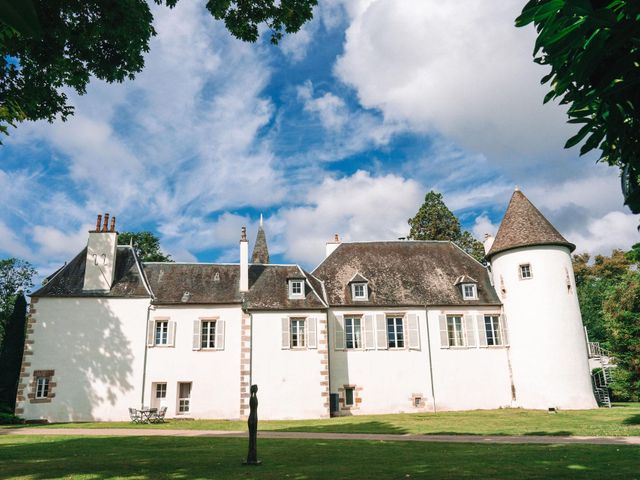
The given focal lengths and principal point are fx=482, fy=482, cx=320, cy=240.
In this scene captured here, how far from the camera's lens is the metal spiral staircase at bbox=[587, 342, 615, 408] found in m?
26.5

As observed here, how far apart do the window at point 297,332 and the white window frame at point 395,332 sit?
475 cm

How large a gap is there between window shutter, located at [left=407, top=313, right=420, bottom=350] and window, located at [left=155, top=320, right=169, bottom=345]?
12.7m

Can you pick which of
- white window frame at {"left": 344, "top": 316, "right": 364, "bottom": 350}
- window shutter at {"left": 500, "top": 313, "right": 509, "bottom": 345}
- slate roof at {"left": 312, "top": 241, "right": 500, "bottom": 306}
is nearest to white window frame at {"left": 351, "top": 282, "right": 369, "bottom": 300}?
slate roof at {"left": 312, "top": 241, "right": 500, "bottom": 306}

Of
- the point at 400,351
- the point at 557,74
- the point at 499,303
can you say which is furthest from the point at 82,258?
the point at 557,74

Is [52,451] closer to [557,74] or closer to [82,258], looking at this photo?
[557,74]

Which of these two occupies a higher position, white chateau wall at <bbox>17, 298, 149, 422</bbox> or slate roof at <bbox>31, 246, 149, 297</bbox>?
slate roof at <bbox>31, 246, 149, 297</bbox>

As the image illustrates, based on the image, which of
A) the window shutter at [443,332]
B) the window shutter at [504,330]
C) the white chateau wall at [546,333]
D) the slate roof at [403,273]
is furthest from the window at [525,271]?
the window shutter at [443,332]

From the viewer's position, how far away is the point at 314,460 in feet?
33.9

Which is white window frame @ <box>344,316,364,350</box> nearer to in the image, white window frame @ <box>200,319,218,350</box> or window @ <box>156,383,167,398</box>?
white window frame @ <box>200,319,218,350</box>

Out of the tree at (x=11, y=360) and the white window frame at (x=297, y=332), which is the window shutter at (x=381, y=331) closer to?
the white window frame at (x=297, y=332)

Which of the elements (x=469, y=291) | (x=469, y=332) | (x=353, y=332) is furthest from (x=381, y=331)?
(x=469, y=291)

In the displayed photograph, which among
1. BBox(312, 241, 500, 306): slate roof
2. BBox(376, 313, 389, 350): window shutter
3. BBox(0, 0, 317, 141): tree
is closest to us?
BBox(0, 0, 317, 141): tree

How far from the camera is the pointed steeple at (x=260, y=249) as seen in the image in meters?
40.5

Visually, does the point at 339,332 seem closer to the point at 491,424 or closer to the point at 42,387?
the point at 491,424
